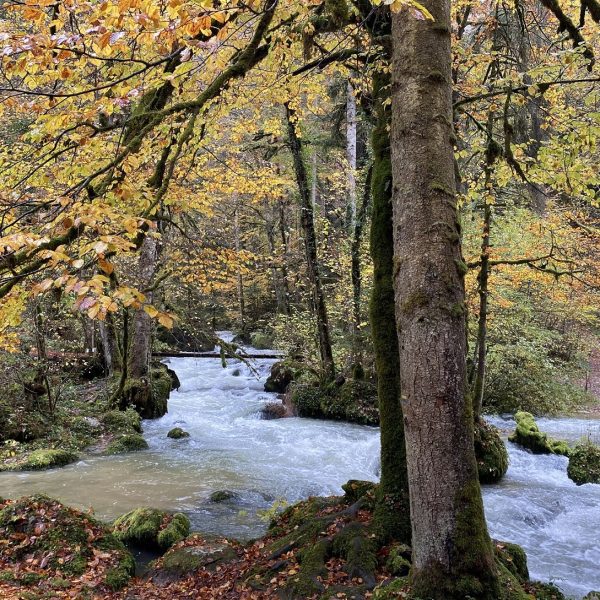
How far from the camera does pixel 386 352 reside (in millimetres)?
4879

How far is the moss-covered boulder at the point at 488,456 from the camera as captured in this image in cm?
921

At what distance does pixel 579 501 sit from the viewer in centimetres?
853

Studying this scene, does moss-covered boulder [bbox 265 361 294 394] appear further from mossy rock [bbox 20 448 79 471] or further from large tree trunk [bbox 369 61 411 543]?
large tree trunk [bbox 369 61 411 543]

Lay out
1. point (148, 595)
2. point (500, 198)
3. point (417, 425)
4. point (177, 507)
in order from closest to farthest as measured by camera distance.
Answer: point (417, 425) < point (148, 595) < point (177, 507) < point (500, 198)

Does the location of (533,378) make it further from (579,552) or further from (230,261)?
(230,261)

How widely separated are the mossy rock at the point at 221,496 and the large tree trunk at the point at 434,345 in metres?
5.74

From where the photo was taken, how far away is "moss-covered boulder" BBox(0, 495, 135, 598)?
16.3ft

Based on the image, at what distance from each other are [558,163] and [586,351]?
16.8 m

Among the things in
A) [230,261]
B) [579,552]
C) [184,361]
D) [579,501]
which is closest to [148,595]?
[230,261]

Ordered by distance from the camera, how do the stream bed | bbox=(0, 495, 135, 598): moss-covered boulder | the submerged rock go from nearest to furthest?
1. bbox=(0, 495, 135, 598): moss-covered boulder
2. the stream bed
3. the submerged rock

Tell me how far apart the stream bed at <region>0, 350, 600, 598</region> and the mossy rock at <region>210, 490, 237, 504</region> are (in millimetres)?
94

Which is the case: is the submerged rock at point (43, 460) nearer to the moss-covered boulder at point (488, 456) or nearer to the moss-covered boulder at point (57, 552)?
the moss-covered boulder at point (57, 552)

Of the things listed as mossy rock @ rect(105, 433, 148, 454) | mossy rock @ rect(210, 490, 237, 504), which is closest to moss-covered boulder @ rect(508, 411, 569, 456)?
mossy rock @ rect(210, 490, 237, 504)

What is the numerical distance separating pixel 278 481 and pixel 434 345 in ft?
23.7
